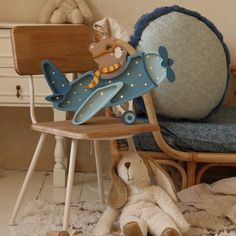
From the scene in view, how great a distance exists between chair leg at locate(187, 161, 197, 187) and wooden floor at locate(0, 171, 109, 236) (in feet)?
1.34

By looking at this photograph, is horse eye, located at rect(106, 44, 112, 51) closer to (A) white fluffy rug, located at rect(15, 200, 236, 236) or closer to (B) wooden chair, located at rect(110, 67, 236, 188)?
(B) wooden chair, located at rect(110, 67, 236, 188)

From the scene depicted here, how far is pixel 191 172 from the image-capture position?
2033 mm

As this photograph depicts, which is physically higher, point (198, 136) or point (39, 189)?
point (198, 136)

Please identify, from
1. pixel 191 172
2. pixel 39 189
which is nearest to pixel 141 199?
pixel 191 172

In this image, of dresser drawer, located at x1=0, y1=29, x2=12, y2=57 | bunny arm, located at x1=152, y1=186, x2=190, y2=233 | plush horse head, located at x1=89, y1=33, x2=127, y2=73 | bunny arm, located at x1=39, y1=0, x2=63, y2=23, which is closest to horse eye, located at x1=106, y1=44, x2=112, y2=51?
plush horse head, located at x1=89, y1=33, x2=127, y2=73

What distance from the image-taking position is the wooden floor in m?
2.13

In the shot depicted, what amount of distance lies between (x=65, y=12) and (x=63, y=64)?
55 cm

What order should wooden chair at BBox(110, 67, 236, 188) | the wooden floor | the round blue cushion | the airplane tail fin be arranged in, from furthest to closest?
1. the wooden floor
2. the round blue cushion
3. wooden chair at BBox(110, 67, 236, 188)
4. the airplane tail fin

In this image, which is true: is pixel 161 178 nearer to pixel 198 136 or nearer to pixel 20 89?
pixel 198 136

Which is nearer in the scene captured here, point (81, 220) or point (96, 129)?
point (96, 129)

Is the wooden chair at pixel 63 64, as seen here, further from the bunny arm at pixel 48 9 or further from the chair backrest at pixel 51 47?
the bunny arm at pixel 48 9

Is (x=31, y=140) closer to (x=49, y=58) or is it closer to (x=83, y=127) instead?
(x=49, y=58)

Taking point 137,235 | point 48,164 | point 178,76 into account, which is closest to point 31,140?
point 48,164

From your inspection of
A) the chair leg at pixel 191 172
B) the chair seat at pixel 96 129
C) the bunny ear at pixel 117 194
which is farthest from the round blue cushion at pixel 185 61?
the bunny ear at pixel 117 194
